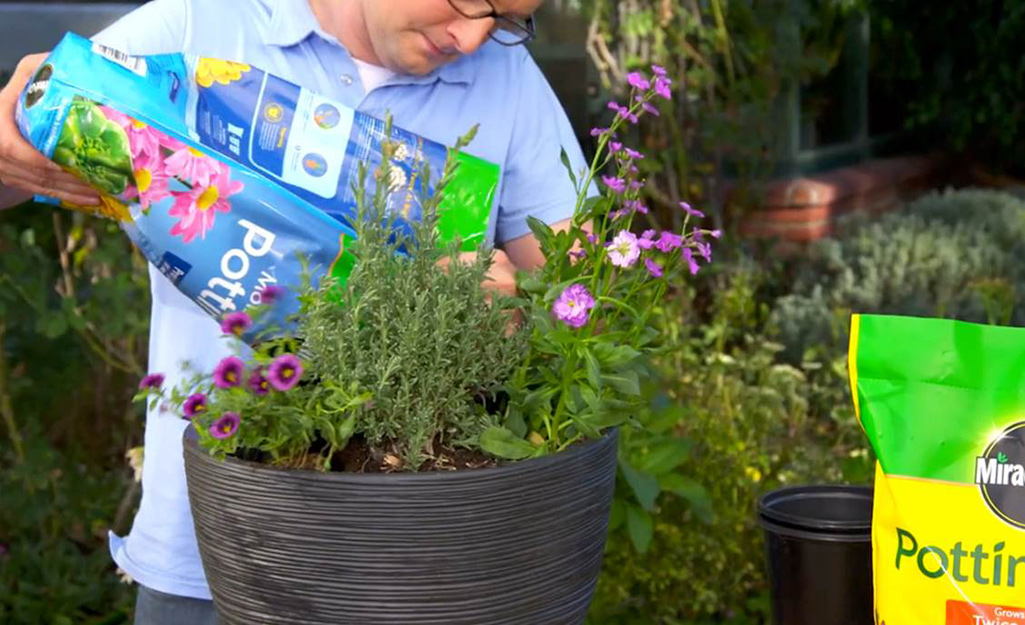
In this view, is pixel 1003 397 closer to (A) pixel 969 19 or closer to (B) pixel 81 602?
(B) pixel 81 602

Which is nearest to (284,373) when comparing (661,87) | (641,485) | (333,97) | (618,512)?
(661,87)

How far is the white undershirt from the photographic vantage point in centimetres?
176

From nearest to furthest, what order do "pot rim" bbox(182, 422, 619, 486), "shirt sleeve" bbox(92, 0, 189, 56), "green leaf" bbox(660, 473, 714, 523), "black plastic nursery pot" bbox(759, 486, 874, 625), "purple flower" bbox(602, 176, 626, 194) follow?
"pot rim" bbox(182, 422, 619, 486) < "purple flower" bbox(602, 176, 626, 194) < "black plastic nursery pot" bbox(759, 486, 874, 625) < "shirt sleeve" bbox(92, 0, 189, 56) < "green leaf" bbox(660, 473, 714, 523)

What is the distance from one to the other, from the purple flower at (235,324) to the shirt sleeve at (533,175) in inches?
24.2

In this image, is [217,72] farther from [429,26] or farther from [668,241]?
[668,241]

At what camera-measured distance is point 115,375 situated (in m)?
3.68

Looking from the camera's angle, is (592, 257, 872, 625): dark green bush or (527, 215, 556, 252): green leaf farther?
(592, 257, 872, 625): dark green bush

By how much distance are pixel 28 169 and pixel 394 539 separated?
593 millimetres

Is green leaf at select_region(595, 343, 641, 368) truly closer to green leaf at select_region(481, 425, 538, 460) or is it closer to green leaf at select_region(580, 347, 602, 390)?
green leaf at select_region(580, 347, 602, 390)

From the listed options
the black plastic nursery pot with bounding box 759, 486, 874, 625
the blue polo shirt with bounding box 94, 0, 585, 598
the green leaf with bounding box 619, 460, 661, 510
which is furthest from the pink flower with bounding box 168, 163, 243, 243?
the green leaf with bounding box 619, 460, 661, 510

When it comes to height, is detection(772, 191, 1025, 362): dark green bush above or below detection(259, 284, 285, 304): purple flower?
below

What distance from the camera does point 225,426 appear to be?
121 cm

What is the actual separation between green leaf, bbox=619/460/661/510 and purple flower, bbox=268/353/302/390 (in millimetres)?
1257

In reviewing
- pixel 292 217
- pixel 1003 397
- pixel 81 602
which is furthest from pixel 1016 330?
pixel 81 602
